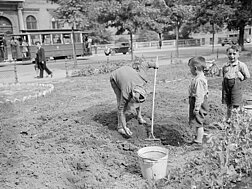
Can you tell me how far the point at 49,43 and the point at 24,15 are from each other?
16820 millimetres

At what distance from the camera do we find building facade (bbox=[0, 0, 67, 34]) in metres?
36.1

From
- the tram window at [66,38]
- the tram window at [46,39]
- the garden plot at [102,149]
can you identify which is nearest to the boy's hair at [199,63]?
the garden plot at [102,149]

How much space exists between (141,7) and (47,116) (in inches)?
452

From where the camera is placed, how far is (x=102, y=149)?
178 inches

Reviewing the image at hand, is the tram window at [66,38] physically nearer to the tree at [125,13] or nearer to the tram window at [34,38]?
the tram window at [34,38]

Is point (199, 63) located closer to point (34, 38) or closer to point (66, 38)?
point (34, 38)

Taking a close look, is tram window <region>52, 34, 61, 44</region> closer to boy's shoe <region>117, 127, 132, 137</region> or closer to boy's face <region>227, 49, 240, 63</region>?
boy's shoe <region>117, 127, 132, 137</region>

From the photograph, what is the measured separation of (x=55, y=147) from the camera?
465 centimetres

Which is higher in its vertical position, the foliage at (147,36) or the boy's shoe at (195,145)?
the foliage at (147,36)

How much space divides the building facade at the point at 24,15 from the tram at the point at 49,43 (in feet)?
32.1

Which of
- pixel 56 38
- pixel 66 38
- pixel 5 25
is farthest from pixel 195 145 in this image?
pixel 5 25

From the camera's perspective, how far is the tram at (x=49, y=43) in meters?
24.0

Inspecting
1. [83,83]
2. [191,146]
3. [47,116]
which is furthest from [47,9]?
[191,146]

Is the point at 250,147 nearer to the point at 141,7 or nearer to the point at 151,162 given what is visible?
the point at 151,162
